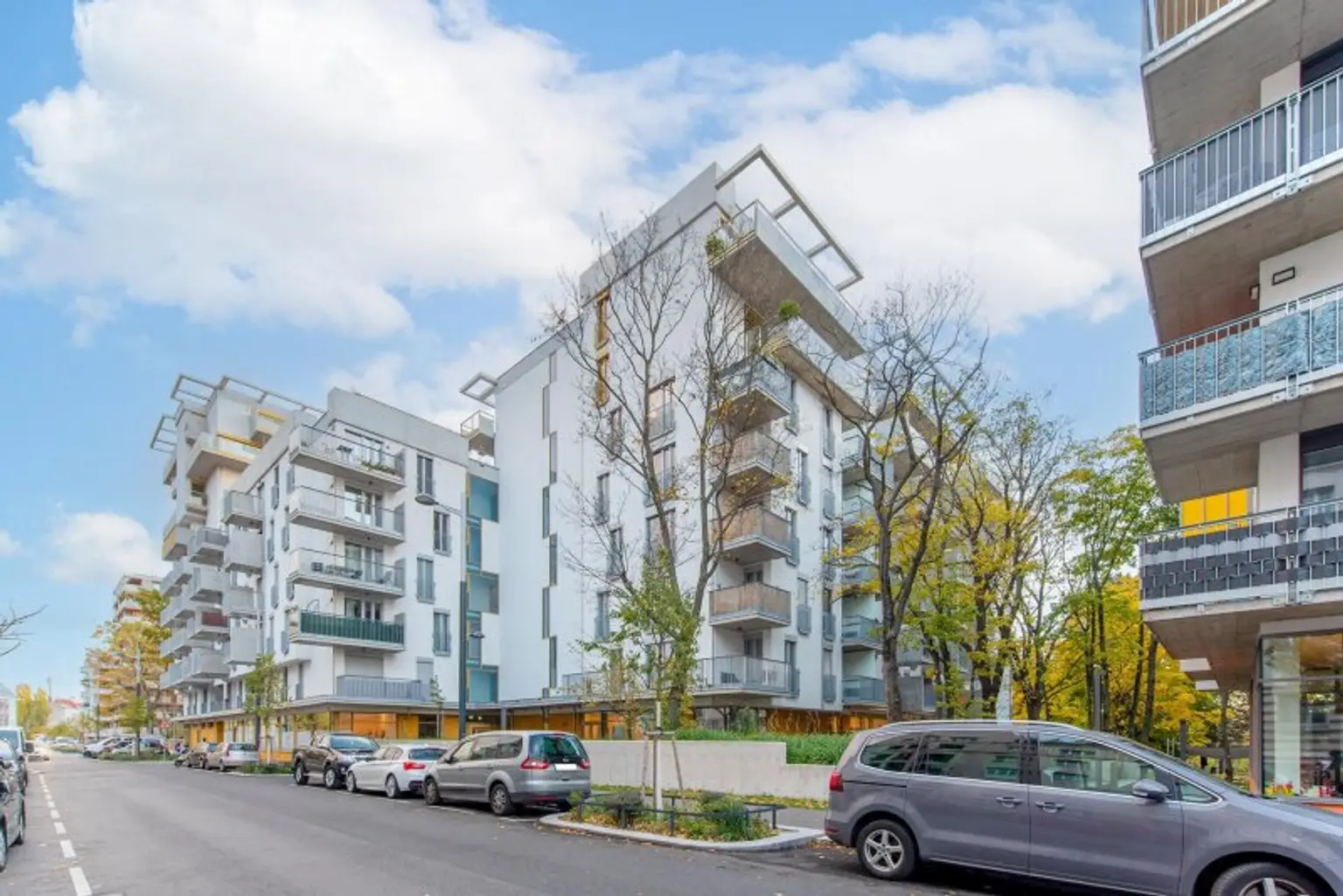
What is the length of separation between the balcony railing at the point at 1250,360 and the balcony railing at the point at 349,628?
3373 cm

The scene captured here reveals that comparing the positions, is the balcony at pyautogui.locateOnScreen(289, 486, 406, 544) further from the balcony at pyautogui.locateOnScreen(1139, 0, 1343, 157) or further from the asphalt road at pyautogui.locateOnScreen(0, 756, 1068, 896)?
the balcony at pyautogui.locateOnScreen(1139, 0, 1343, 157)

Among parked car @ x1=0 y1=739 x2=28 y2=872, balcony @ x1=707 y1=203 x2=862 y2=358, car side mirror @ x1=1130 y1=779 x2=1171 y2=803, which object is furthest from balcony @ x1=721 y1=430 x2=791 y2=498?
car side mirror @ x1=1130 y1=779 x2=1171 y2=803

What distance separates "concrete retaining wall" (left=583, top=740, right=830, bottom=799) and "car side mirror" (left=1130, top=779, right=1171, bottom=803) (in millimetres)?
11608

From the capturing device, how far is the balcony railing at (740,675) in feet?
101

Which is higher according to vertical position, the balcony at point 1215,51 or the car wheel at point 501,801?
the balcony at point 1215,51

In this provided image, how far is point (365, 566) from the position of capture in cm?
4381

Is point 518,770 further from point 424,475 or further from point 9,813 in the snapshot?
point 424,475

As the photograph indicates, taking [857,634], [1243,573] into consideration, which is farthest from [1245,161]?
[857,634]

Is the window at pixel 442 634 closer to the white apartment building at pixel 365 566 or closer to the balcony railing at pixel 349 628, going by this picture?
the white apartment building at pixel 365 566

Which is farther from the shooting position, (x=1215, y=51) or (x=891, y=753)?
(x=1215, y=51)

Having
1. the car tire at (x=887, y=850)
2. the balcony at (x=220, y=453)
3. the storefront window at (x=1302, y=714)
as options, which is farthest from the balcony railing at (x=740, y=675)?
the balcony at (x=220, y=453)

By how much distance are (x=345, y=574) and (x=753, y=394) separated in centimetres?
2174

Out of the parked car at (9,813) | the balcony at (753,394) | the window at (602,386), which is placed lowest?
A: the parked car at (9,813)

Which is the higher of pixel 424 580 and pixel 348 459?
pixel 348 459
